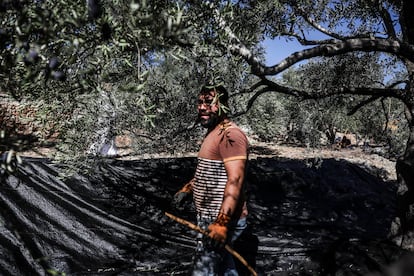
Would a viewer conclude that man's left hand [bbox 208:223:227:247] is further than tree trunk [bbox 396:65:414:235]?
No

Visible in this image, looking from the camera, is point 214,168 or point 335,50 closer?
point 214,168

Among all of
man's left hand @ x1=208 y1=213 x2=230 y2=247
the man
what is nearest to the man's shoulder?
the man

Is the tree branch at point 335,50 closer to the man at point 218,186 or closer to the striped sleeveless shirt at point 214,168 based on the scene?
the man at point 218,186

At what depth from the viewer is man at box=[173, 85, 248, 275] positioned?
8.77ft

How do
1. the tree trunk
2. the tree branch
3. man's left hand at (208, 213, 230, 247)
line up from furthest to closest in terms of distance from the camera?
the tree trunk, the tree branch, man's left hand at (208, 213, 230, 247)

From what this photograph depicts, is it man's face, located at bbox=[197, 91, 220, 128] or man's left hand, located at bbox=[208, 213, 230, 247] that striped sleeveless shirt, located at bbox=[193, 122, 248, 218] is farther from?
man's left hand, located at bbox=[208, 213, 230, 247]

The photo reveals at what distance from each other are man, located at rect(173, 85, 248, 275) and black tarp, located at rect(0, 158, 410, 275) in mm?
1400

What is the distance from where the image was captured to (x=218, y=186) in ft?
9.68

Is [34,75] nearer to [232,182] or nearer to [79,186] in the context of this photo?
[232,182]

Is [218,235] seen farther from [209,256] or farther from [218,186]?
[218,186]

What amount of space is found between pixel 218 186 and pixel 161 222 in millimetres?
3165

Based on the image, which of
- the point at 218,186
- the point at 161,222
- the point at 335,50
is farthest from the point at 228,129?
the point at 161,222

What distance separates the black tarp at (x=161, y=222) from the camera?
4.29 metres

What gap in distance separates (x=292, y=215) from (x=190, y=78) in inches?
133
